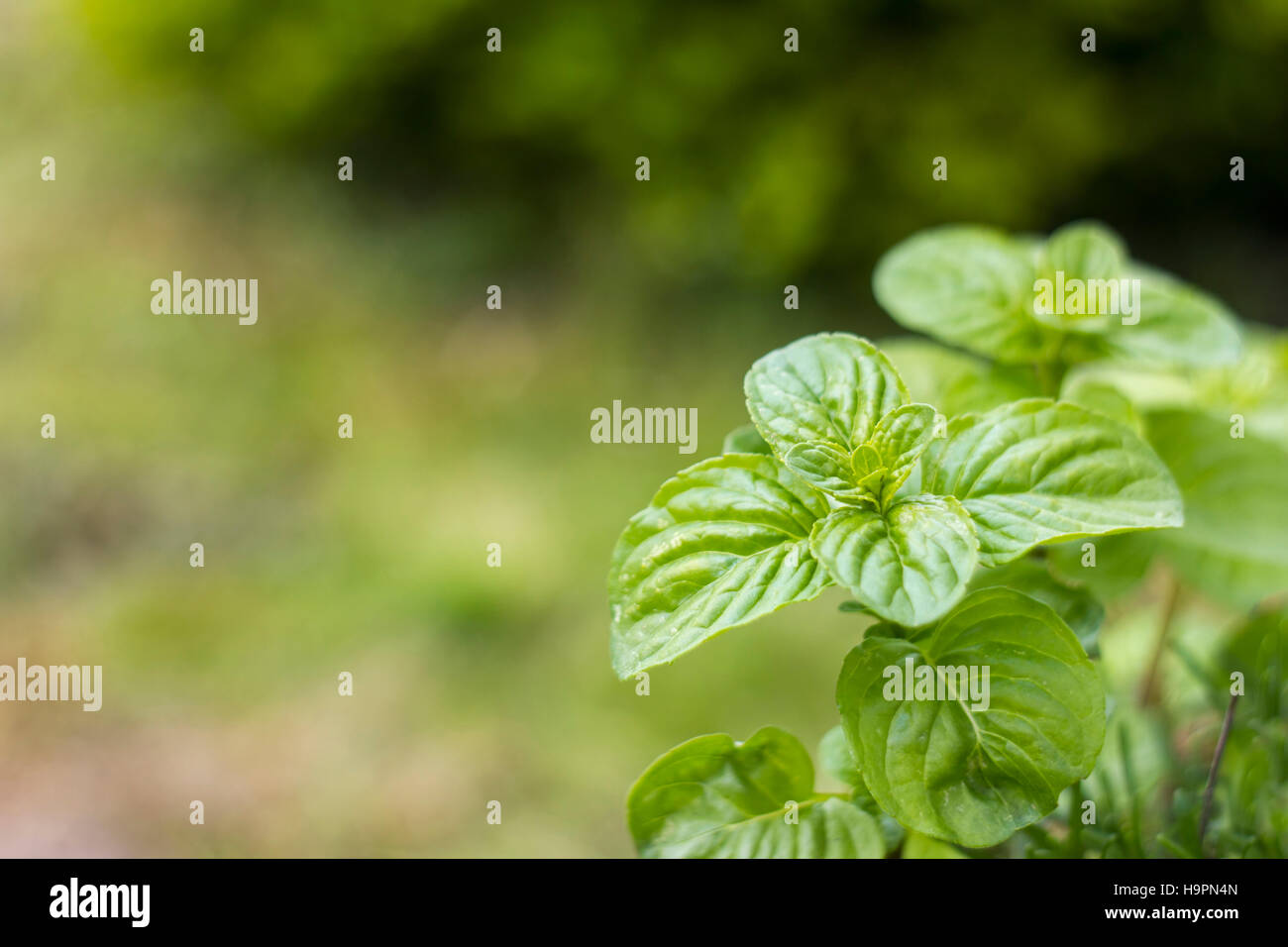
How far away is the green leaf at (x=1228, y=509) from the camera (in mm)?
764

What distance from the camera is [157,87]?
12.3 ft

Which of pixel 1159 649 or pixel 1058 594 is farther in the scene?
pixel 1159 649

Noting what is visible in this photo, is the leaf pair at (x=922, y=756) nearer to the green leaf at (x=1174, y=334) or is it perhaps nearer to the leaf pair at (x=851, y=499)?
the leaf pair at (x=851, y=499)

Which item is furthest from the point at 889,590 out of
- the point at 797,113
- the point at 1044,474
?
the point at 797,113

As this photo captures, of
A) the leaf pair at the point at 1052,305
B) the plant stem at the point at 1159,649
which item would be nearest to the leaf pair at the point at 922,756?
the leaf pair at the point at 1052,305

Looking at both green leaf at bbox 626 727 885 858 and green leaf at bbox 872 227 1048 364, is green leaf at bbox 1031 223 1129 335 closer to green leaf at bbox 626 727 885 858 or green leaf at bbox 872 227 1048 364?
green leaf at bbox 872 227 1048 364

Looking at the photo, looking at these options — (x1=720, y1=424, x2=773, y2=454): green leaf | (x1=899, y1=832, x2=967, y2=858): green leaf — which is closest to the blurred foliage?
(x1=720, y1=424, x2=773, y2=454): green leaf

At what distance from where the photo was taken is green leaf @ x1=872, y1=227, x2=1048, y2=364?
74 centimetres

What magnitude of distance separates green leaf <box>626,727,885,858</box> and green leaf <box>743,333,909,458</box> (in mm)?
173

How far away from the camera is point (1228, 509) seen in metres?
0.77

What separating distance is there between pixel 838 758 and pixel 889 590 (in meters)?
0.17

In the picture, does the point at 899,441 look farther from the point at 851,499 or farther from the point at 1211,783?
the point at 1211,783
